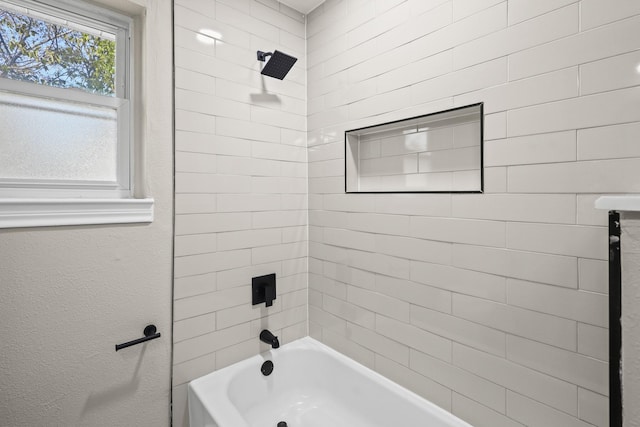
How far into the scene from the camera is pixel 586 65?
0.94m

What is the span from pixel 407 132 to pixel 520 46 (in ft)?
1.83

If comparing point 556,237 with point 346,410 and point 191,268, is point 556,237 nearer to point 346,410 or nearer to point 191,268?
point 346,410

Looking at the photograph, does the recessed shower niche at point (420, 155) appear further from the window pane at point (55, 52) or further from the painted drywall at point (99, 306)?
the window pane at point (55, 52)

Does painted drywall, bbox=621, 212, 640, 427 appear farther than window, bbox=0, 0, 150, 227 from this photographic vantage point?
No

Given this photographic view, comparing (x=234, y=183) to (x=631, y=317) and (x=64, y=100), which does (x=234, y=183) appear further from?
(x=631, y=317)

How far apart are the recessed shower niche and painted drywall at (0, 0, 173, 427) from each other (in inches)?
39.2

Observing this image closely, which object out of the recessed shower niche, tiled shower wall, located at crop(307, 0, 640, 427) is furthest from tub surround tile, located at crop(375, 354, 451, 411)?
the recessed shower niche

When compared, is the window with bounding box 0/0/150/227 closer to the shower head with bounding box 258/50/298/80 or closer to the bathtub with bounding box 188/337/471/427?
the shower head with bounding box 258/50/298/80

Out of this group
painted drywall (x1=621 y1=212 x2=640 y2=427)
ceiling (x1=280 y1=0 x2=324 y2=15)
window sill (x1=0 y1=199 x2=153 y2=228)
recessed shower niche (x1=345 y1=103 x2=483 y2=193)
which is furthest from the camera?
ceiling (x1=280 y1=0 x2=324 y2=15)

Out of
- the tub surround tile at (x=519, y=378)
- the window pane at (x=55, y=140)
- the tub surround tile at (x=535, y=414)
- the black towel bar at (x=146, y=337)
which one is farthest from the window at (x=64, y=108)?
the tub surround tile at (x=535, y=414)

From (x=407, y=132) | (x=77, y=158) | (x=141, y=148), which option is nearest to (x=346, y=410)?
(x=407, y=132)

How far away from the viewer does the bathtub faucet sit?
169cm

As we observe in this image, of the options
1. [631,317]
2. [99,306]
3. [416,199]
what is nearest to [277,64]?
[416,199]

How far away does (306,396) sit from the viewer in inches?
70.0
